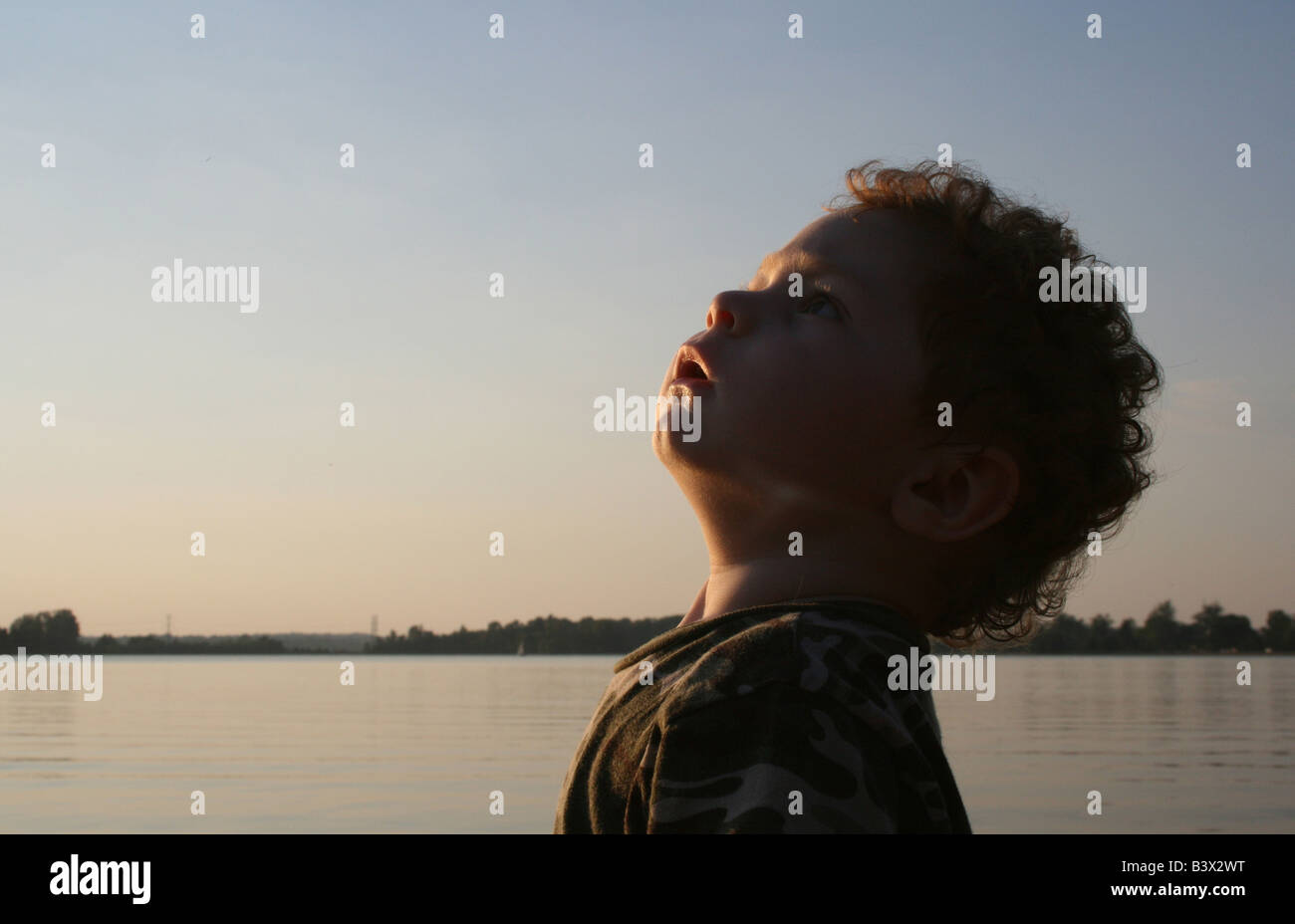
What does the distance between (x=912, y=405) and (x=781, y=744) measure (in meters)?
0.71

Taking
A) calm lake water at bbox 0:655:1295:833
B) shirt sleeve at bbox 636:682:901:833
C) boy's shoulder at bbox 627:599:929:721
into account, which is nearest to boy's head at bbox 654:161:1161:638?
boy's shoulder at bbox 627:599:929:721

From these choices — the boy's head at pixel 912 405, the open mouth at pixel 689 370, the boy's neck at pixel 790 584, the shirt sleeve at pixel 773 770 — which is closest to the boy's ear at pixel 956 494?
the boy's head at pixel 912 405

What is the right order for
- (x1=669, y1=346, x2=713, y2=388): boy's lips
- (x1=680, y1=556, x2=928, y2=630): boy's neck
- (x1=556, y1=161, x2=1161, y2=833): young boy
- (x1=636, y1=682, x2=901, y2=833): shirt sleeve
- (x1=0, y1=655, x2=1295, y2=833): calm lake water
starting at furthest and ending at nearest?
(x1=0, y1=655, x2=1295, y2=833): calm lake water
(x1=669, y1=346, x2=713, y2=388): boy's lips
(x1=680, y1=556, x2=928, y2=630): boy's neck
(x1=556, y1=161, x2=1161, y2=833): young boy
(x1=636, y1=682, x2=901, y2=833): shirt sleeve

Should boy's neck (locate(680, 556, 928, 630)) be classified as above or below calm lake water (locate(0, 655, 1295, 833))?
above

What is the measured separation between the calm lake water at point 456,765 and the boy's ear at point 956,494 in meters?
7.50

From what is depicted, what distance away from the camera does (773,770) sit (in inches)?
52.1

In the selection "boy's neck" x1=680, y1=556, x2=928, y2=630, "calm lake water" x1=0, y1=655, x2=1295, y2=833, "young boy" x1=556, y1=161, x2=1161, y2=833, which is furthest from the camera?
"calm lake water" x1=0, y1=655, x2=1295, y2=833

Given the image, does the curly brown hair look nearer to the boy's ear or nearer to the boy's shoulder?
the boy's ear

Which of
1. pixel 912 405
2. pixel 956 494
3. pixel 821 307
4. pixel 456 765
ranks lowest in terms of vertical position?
pixel 456 765

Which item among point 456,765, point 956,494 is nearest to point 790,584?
point 956,494

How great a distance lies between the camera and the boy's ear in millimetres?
1851

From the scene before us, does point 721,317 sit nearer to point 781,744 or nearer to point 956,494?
point 956,494

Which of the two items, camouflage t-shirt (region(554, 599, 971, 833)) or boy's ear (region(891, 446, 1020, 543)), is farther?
boy's ear (region(891, 446, 1020, 543))

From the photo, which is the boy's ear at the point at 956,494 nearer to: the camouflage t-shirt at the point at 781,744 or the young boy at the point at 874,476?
the young boy at the point at 874,476
